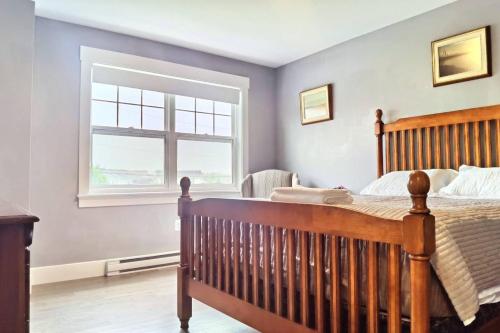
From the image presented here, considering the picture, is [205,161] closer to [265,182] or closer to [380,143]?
[265,182]

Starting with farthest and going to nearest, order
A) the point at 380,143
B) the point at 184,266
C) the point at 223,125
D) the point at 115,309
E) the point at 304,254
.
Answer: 1. the point at 223,125
2. the point at 380,143
3. the point at 115,309
4. the point at 184,266
5. the point at 304,254

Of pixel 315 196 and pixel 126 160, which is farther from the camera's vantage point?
pixel 126 160

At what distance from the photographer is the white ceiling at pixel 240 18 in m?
2.94

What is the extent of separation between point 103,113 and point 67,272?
149cm

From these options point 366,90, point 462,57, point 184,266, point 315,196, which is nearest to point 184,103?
point 366,90

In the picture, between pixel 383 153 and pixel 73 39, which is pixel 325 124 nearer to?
pixel 383 153

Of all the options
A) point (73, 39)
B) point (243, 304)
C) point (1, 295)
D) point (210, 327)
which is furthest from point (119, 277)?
point (1, 295)

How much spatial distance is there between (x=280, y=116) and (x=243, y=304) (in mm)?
3164

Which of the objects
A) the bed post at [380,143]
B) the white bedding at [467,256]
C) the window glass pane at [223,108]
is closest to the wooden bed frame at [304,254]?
the white bedding at [467,256]

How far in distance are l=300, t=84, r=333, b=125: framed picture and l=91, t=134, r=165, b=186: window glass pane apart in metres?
1.67

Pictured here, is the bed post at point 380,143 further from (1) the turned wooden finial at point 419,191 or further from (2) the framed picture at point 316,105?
(1) the turned wooden finial at point 419,191

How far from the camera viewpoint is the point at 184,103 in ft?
13.2

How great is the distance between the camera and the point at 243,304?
180cm

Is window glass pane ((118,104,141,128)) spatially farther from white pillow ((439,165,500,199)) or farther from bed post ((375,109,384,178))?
white pillow ((439,165,500,199))
